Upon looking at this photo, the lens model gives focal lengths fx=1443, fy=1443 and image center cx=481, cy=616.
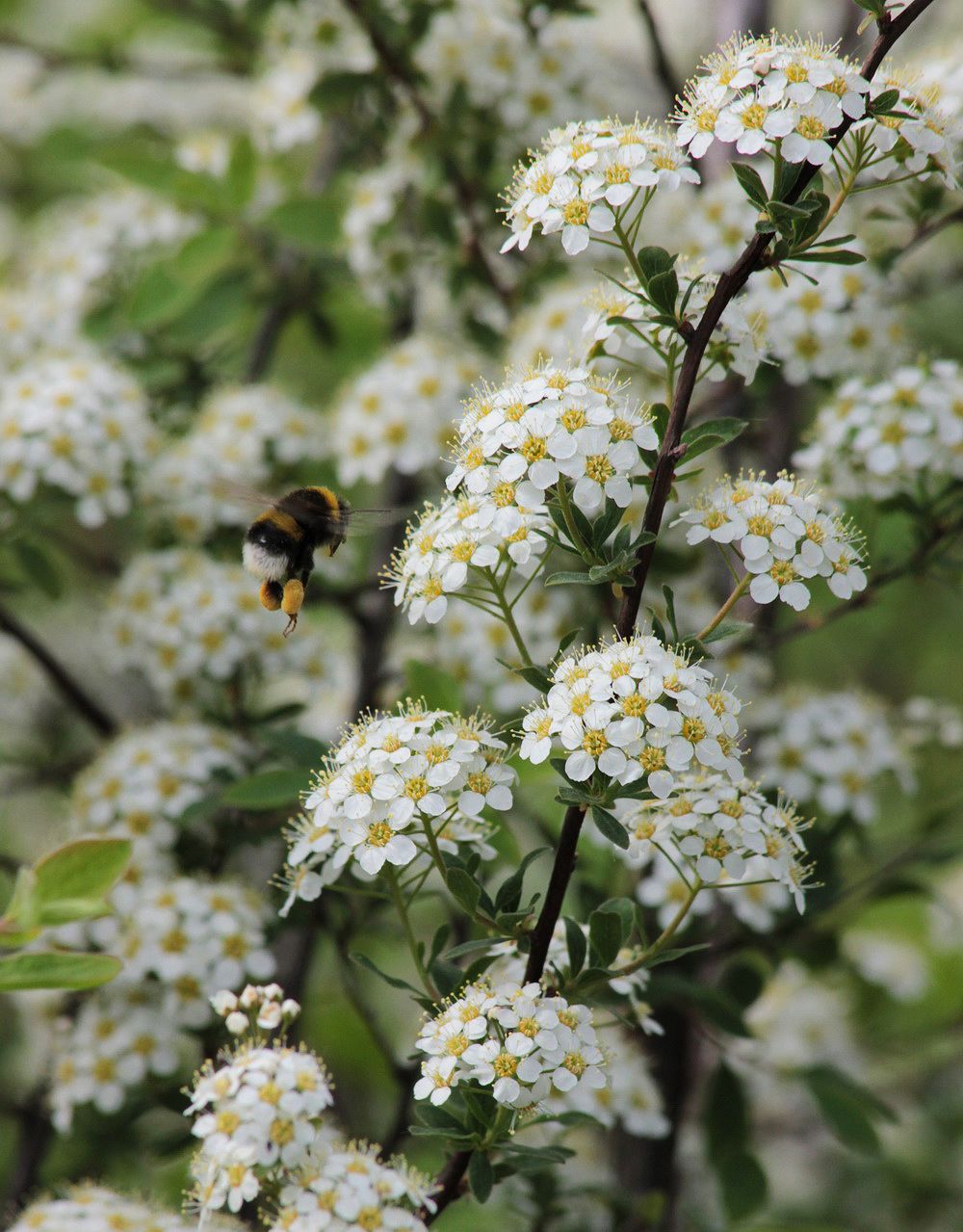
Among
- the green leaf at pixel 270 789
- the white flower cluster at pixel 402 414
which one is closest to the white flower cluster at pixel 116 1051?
the green leaf at pixel 270 789

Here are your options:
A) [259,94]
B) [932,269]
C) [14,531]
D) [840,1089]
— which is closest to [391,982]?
[840,1089]

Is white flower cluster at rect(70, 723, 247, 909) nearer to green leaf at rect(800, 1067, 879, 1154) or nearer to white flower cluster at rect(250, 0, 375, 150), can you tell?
green leaf at rect(800, 1067, 879, 1154)

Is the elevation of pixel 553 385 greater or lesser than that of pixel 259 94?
lesser

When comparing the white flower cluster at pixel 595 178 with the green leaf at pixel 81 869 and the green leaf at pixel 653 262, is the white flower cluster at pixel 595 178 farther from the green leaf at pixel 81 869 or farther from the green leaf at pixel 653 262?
the green leaf at pixel 81 869

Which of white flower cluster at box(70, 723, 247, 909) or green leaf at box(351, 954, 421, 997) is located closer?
green leaf at box(351, 954, 421, 997)

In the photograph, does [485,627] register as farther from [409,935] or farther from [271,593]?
[409,935]

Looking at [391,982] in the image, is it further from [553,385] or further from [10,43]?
[10,43]

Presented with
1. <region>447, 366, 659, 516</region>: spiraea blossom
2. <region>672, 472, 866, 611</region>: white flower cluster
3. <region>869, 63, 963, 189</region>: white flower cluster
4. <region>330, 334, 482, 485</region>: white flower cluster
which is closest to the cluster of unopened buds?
<region>447, 366, 659, 516</region>: spiraea blossom
